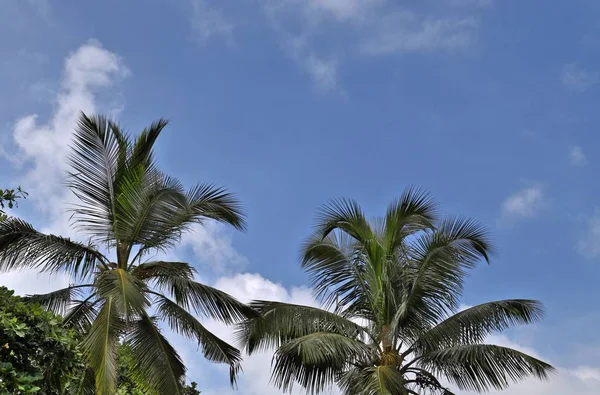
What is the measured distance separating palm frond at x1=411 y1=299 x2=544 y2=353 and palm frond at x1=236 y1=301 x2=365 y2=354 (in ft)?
4.67

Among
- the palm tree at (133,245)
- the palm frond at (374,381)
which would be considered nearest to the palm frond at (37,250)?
the palm tree at (133,245)

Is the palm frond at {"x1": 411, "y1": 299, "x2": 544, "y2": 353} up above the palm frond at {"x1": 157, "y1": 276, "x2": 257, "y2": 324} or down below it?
above

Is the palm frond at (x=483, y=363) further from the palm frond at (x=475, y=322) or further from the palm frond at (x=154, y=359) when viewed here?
the palm frond at (x=154, y=359)

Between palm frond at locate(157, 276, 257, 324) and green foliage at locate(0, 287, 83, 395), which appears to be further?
palm frond at locate(157, 276, 257, 324)

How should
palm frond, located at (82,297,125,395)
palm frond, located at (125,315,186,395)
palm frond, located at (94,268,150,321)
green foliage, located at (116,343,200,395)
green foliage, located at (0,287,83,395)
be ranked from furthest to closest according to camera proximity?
Answer: 1. green foliage, located at (116,343,200,395)
2. palm frond, located at (125,315,186,395)
3. palm frond, located at (94,268,150,321)
4. palm frond, located at (82,297,125,395)
5. green foliage, located at (0,287,83,395)

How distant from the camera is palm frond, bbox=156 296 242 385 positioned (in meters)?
11.3

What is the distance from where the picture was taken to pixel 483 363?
12.8m

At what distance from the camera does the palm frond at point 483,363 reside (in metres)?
12.8

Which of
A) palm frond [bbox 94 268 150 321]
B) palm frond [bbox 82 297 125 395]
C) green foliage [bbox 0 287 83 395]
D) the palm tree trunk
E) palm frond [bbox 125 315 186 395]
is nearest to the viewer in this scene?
green foliage [bbox 0 287 83 395]

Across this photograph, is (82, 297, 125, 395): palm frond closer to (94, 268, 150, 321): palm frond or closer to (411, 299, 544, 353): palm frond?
(94, 268, 150, 321): palm frond

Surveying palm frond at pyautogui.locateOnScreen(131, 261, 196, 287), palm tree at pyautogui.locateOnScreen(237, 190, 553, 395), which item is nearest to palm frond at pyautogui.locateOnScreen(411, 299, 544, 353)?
palm tree at pyautogui.locateOnScreen(237, 190, 553, 395)

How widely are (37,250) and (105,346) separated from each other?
2.76 m

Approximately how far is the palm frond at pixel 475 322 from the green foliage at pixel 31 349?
7648 millimetres

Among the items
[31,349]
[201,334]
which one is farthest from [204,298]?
[31,349]
